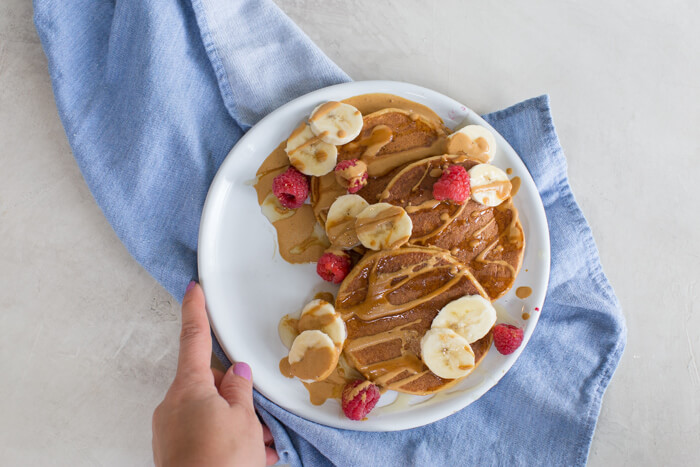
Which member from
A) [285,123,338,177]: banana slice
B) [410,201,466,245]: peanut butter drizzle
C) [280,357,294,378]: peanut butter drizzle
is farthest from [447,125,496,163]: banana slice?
[280,357,294,378]: peanut butter drizzle

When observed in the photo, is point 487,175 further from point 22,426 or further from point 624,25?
point 22,426

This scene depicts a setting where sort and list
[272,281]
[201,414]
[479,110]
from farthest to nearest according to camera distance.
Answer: [479,110] < [272,281] < [201,414]

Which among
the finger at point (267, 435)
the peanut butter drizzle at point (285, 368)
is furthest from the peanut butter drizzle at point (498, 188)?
the finger at point (267, 435)

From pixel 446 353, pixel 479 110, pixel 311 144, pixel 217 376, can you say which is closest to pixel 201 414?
pixel 217 376

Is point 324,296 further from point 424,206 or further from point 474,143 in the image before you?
point 474,143

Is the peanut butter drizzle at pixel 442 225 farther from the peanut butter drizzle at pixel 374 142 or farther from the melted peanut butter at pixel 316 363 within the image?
the melted peanut butter at pixel 316 363

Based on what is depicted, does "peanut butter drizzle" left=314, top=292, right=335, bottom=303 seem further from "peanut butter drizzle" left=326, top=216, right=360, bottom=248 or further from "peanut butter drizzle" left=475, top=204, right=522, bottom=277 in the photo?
"peanut butter drizzle" left=475, top=204, right=522, bottom=277
